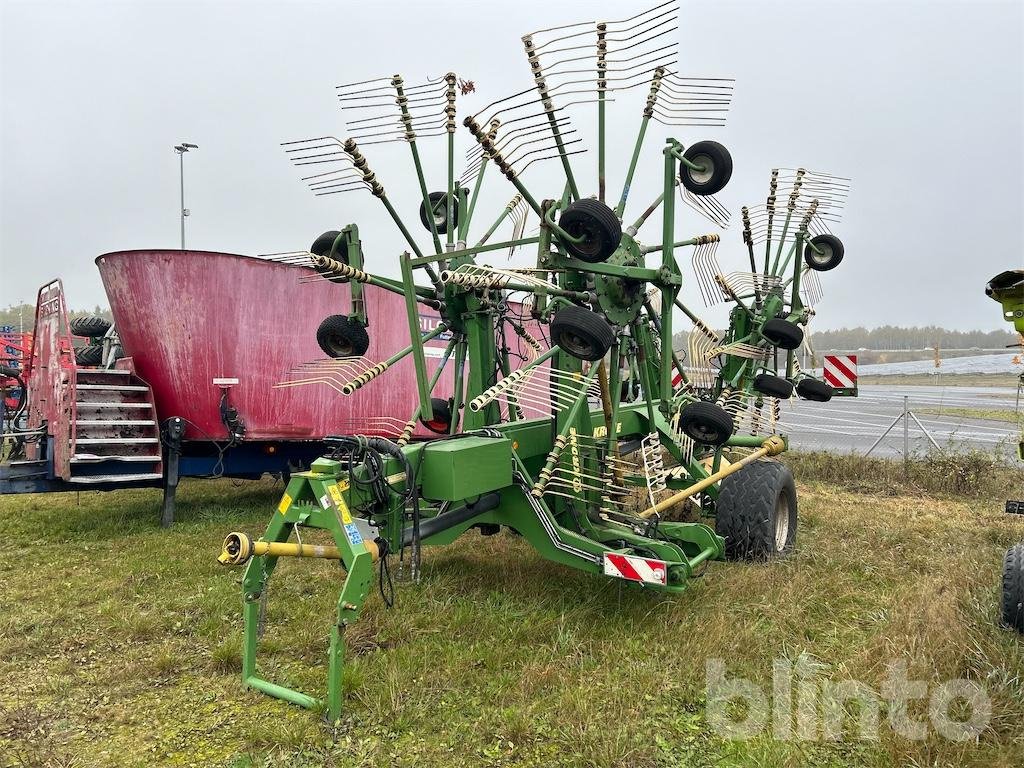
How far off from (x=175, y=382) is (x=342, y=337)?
120 inches

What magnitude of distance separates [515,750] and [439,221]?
4035 millimetres

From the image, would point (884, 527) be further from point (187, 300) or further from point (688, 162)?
point (187, 300)

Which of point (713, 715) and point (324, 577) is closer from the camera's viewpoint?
point (713, 715)

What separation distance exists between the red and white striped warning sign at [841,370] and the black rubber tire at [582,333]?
682 centimetres

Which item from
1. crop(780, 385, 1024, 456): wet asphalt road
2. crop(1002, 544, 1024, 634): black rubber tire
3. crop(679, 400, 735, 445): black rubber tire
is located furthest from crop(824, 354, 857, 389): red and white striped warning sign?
crop(1002, 544, 1024, 634): black rubber tire

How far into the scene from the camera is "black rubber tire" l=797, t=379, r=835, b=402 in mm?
7301

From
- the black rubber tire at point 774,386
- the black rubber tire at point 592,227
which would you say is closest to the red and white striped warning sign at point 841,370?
the black rubber tire at point 774,386

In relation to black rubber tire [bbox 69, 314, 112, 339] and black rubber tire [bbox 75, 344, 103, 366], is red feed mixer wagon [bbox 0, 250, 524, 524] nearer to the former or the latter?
black rubber tire [bbox 75, 344, 103, 366]

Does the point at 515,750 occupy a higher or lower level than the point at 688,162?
lower

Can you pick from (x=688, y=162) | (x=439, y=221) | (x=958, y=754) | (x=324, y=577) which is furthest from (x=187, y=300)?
(x=958, y=754)

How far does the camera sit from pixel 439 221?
19.0 ft

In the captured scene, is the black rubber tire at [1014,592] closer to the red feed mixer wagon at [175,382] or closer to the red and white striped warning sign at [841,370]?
the red feed mixer wagon at [175,382]

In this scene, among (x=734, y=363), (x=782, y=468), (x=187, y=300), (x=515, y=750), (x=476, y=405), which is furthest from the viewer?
(x=734, y=363)

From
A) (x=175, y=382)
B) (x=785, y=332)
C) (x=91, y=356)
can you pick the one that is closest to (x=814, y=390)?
(x=785, y=332)
